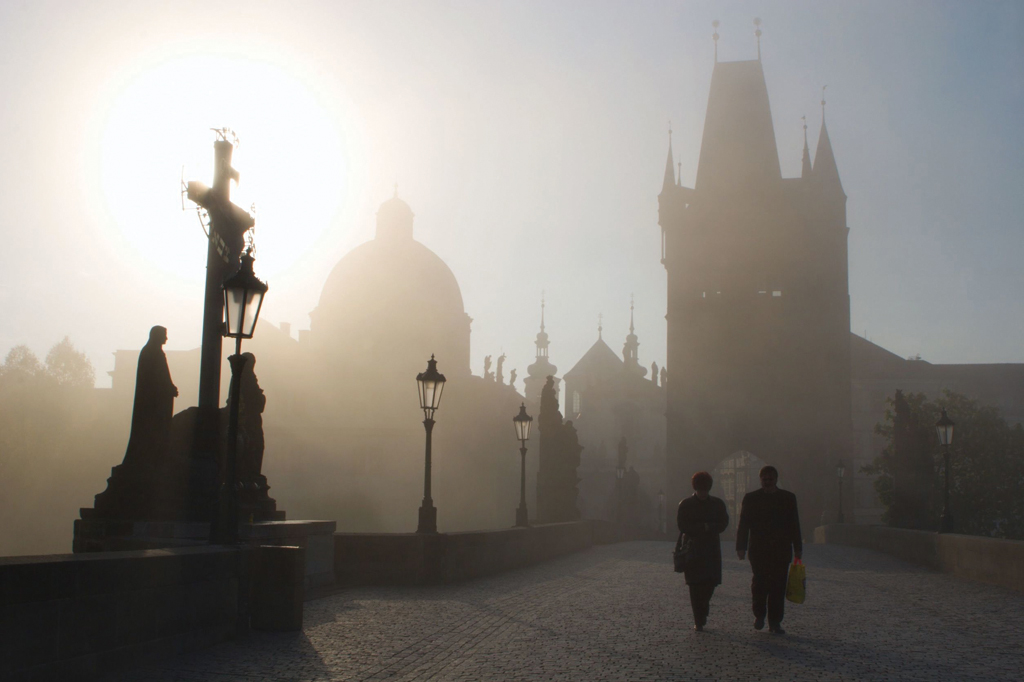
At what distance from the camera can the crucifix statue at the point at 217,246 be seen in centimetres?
1189

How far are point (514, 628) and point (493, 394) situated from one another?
56.9 metres

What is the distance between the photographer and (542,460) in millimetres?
36844

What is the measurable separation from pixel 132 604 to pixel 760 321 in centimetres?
4523

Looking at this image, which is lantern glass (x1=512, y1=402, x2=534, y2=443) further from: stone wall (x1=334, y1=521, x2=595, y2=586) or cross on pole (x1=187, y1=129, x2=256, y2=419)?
cross on pole (x1=187, y1=129, x2=256, y2=419)

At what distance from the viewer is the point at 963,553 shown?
52.8 ft

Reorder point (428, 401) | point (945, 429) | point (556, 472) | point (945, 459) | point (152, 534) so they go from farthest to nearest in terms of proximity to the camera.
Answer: point (556, 472)
point (945, 429)
point (945, 459)
point (428, 401)
point (152, 534)

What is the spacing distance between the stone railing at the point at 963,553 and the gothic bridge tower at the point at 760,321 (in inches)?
864

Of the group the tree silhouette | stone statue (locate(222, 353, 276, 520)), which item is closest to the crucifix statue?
stone statue (locate(222, 353, 276, 520))

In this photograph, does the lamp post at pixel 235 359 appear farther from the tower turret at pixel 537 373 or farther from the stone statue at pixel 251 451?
the tower turret at pixel 537 373

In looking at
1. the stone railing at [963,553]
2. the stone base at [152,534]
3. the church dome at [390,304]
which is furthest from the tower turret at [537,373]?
the stone base at [152,534]

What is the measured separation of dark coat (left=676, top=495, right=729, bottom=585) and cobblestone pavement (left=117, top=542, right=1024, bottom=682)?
52cm

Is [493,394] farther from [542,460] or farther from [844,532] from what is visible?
[844,532]

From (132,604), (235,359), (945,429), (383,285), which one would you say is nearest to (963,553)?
(945,429)

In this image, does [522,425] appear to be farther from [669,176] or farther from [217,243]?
[669,176]
